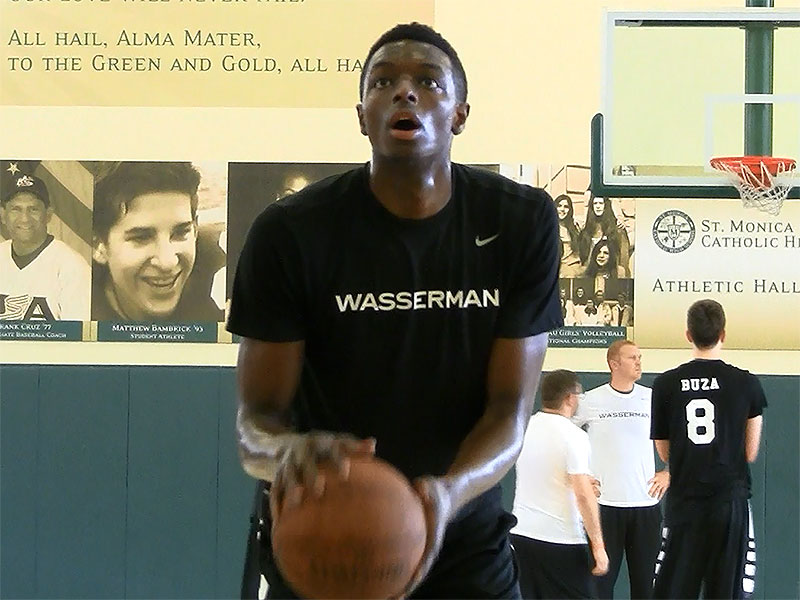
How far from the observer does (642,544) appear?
6.45 m

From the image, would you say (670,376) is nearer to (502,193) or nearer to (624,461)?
(624,461)

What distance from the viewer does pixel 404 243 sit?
241cm

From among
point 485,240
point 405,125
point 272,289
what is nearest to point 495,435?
point 485,240

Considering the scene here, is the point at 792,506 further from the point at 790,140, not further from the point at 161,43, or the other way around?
the point at 161,43

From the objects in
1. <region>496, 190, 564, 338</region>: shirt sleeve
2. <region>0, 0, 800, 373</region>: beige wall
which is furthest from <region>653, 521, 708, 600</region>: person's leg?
<region>496, 190, 564, 338</region>: shirt sleeve

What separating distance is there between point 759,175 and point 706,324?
4.30ft

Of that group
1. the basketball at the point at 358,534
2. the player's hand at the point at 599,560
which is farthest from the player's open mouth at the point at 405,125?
the player's hand at the point at 599,560

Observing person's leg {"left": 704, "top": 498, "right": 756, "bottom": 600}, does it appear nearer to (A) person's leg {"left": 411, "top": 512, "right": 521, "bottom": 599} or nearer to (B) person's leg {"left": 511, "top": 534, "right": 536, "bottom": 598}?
(B) person's leg {"left": 511, "top": 534, "right": 536, "bottom": 598}

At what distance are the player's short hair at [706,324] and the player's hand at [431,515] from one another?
12.1 feet

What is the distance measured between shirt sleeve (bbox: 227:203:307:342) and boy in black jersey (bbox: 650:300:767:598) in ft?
11.3

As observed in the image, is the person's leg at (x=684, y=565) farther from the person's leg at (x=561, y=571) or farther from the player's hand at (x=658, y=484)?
the player's hand at (x=658, y=484)

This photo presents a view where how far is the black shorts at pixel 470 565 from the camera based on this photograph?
236 centimetres

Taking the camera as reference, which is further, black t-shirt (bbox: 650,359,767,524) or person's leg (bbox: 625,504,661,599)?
person's leg (bbox: 625,504,661,599)

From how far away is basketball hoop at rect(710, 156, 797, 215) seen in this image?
20.9 ft
